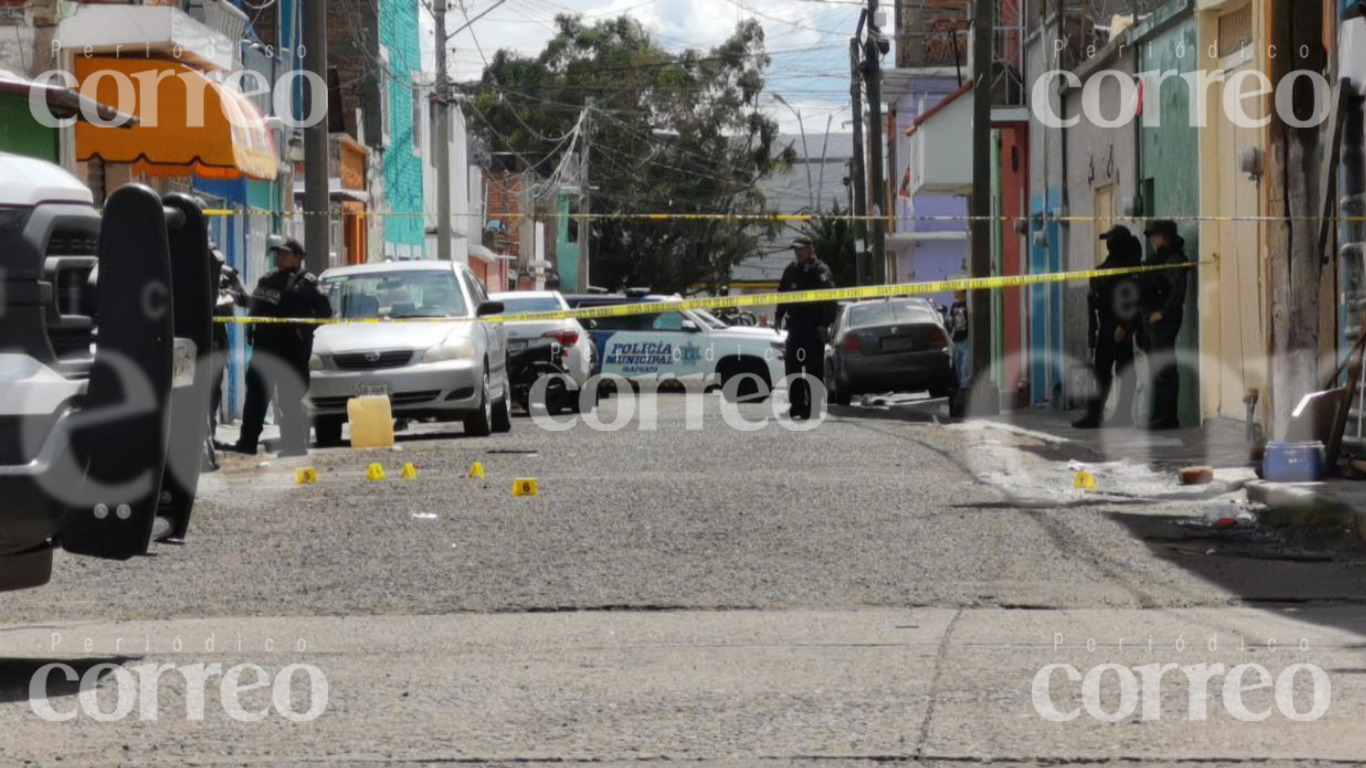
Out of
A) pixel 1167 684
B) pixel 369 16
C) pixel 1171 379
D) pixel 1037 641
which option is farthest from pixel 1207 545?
pixel 369 16

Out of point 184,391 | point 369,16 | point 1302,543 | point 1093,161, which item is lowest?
point 1302,543

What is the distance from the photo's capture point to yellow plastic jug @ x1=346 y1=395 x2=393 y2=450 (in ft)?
58.5

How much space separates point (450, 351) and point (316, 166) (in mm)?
4315

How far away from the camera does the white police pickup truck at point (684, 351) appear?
32.6 m

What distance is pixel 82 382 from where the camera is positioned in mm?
6410

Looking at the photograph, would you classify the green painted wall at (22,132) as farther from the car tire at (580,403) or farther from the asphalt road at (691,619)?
the car tire at (580,403)

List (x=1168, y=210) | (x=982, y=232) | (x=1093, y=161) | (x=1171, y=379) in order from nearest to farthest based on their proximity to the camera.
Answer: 1. (x=1171, y=379)
2. (x=1168, y=210)
3. (x=1093, y=161)
4. (x=982, y=232)

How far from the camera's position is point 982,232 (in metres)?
27.3

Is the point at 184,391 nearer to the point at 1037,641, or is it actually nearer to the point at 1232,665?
the point at 1037,641

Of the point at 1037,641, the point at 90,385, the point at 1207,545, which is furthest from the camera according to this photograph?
the point at 1207,545

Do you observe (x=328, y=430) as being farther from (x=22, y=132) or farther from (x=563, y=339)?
(x=563, y=339)

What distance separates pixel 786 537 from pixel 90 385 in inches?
184

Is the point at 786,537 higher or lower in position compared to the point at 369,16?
lower

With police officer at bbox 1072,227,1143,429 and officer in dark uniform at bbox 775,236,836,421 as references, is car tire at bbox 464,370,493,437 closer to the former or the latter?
officer in dark uniform at bbox 775,236,836,421
